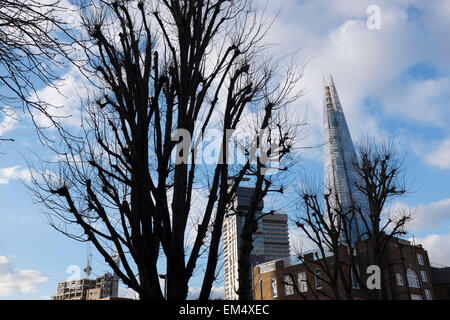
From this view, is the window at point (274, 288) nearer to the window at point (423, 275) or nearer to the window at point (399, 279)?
the window at point (399, 279)

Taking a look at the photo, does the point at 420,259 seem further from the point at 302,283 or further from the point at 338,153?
the point at 338,153

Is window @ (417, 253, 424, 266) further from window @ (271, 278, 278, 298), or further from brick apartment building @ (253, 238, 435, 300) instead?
window @ (271, 278, 278, 298)

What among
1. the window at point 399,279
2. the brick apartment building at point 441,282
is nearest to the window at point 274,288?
the window at point 399,279

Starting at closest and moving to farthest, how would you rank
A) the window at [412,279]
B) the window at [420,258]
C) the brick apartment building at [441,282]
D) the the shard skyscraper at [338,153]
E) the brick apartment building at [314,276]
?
the brick apartment building at [314,276]
the window at [412,279]
the window at [420,258]
the brick apartment building at [441,282]
the the shard skyscraper at [338,153]

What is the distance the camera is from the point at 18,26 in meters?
3.18

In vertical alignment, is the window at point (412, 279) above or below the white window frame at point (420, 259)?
below

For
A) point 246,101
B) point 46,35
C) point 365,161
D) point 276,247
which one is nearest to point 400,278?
point 365,161

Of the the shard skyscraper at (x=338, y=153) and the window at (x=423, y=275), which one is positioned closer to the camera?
the window at (x=423, y=275)

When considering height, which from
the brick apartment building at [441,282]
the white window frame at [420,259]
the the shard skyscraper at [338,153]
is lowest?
the brick apartment building at [441,282]

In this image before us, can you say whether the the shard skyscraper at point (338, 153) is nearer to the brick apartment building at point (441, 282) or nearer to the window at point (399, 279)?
the brick apartment building at point (441, 282)

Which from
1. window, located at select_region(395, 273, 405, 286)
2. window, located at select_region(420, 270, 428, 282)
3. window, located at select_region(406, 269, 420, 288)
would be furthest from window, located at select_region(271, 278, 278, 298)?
window, located at select_region(420, 270, 428, 282)

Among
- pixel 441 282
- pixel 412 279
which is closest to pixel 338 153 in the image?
pixel 441 282

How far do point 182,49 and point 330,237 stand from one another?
904 cm

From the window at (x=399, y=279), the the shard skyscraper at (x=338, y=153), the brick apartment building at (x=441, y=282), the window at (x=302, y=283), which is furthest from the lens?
the the shard skyscraper at (x=338, y=153)
